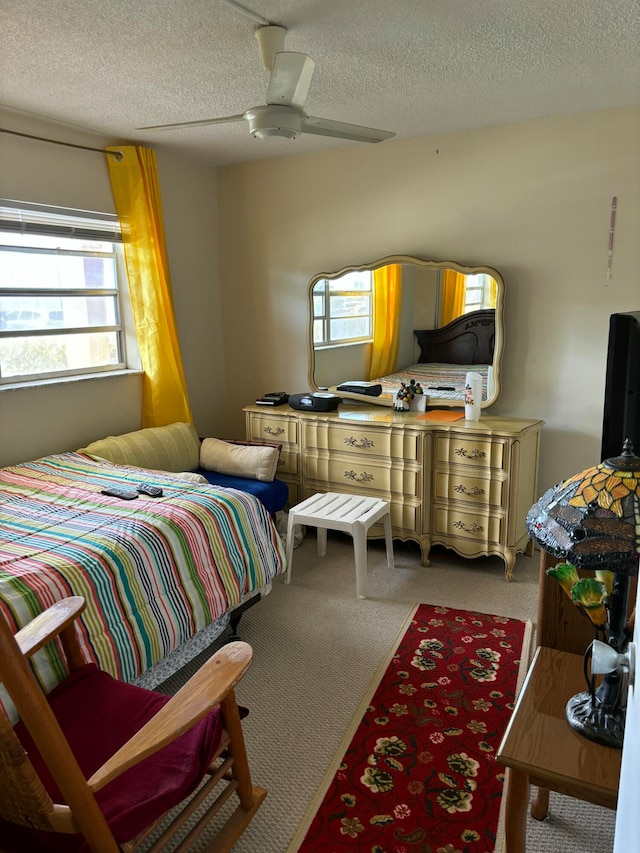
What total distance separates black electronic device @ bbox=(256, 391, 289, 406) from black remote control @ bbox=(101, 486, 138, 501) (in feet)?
4.88

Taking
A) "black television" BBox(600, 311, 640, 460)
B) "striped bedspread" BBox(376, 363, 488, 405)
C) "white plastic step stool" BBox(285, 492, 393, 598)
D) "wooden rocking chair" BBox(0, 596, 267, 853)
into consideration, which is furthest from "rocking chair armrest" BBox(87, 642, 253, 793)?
"striped bedspread" BBox(376, 363, 488, 405)

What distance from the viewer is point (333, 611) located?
2.99m

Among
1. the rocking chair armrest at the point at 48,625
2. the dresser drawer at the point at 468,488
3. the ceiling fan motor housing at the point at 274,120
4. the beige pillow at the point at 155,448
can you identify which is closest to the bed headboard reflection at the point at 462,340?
the dresser drawer at the point at 468,488

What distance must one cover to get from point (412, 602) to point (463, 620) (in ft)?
0.95

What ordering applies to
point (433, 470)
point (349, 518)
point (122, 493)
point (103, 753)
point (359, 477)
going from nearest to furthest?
1. point (103, 753)
2. point (122, 493)
3. point (349, 518)
4. point (433, 470)
5. point (359, 477)

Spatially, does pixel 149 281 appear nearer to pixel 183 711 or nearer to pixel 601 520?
pixel 183 711

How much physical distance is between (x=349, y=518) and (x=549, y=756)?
6.23 feet

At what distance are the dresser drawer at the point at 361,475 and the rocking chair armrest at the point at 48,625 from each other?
2122 millimetres

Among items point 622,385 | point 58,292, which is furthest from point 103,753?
point 58,292

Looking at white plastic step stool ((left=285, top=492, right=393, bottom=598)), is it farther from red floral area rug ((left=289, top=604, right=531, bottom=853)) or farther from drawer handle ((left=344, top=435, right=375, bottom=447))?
red floral area rug ((left=289, top=604, right=531, bottom=853))

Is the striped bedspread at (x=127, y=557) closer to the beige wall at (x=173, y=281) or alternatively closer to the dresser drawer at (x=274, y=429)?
the beige wall at (x=173, y=281)

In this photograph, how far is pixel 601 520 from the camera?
4.02 feet

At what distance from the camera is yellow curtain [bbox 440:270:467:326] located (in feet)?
12.0

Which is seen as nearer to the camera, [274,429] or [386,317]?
[386,317]
